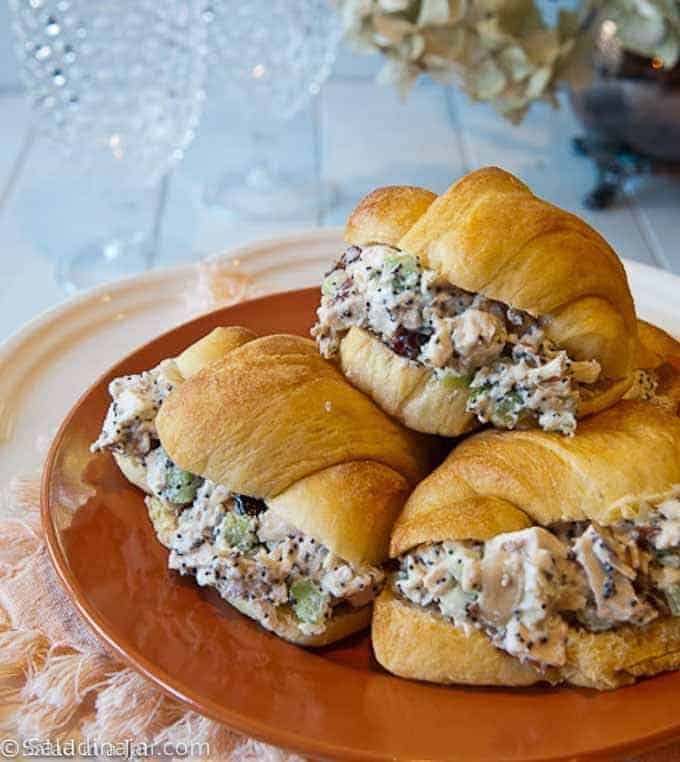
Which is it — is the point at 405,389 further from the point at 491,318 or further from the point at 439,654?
the point at 439,654

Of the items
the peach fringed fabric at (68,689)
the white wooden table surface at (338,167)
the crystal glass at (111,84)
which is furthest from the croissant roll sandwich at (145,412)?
the crystal glass at (111,84)

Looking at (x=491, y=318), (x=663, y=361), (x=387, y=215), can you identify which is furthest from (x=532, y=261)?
(x=663, y=361)

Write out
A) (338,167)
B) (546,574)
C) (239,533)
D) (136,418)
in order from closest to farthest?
(546,574) < (239,533) < (136,418) < (338,167)

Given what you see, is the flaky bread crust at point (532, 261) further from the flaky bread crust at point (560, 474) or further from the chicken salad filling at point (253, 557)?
the chicken salad filling at point (253, 557)

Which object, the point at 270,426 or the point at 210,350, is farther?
the point at 210,350

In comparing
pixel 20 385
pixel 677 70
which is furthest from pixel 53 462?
pixel 677 70

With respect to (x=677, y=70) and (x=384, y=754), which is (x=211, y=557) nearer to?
(x=384, y=754)

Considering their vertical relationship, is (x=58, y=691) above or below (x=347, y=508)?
below
